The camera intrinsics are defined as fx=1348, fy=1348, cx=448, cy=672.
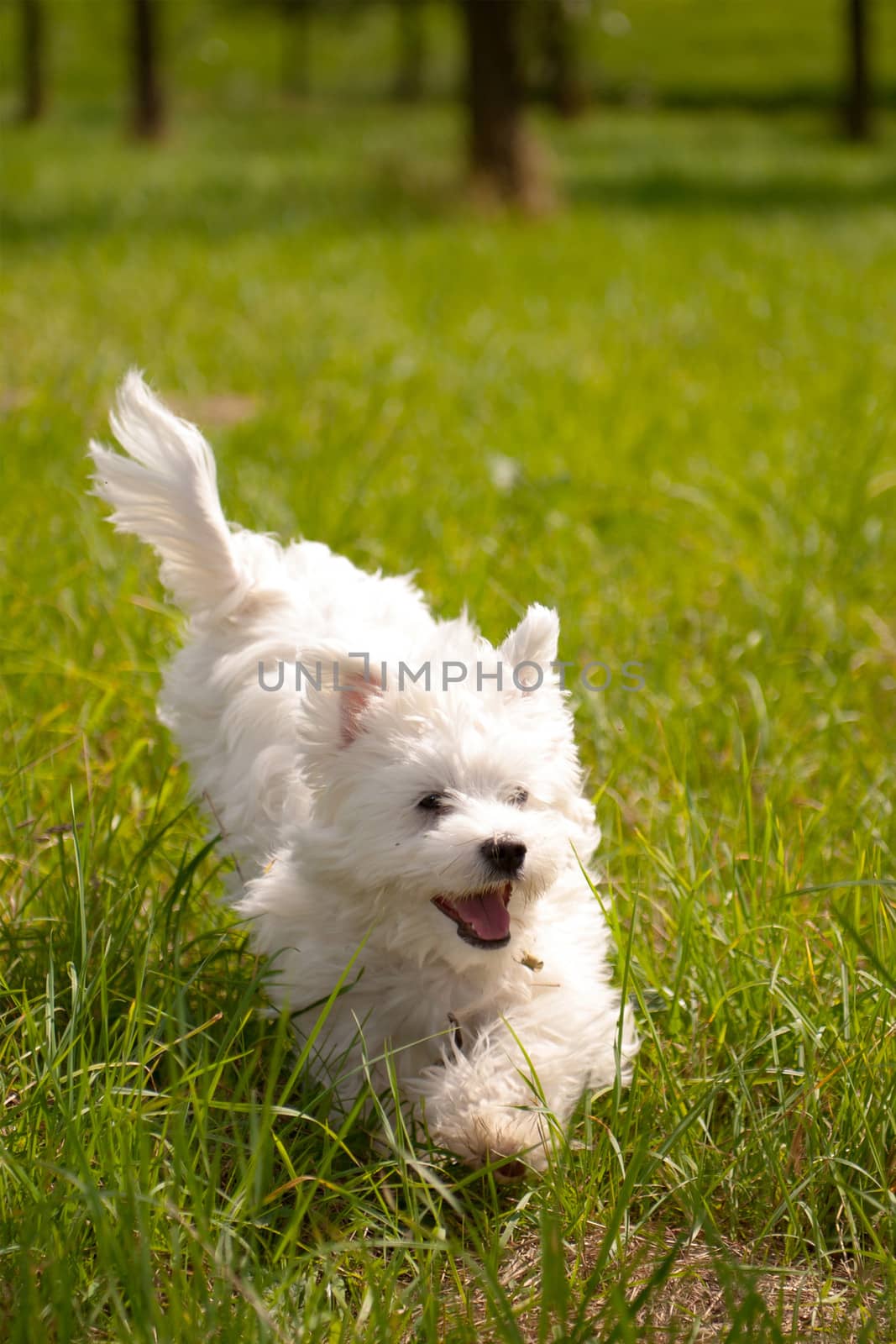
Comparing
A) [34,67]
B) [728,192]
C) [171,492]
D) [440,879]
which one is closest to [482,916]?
[440,879]

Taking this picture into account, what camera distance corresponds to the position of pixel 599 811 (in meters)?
3.33

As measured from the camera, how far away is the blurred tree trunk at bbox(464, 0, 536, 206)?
46.9ft

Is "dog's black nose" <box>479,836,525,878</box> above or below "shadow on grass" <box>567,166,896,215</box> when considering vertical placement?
below

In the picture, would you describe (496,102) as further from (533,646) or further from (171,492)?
(533,646)

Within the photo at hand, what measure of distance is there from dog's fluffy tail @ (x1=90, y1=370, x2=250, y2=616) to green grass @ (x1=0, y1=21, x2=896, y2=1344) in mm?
524

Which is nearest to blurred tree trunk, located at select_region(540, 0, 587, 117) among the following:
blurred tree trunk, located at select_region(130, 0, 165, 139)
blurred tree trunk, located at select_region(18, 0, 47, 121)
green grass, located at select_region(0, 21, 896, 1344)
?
blurred tree trunk, located at select_region(18, 0, 47, 121)

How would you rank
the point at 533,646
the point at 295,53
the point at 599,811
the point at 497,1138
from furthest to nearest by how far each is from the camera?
the point at 295,53 < the point at 599,811 < the point at 533,646 < the point at 497,1138

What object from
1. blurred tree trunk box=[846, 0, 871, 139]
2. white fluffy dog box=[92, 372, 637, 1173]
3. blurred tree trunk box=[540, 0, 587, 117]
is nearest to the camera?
white fluffy dog box=[92, 372, 637, 1173]

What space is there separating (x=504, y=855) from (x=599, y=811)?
1.21m

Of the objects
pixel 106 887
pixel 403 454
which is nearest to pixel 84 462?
pixel 403 454

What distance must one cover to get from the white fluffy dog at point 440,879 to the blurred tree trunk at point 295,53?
42.1 m

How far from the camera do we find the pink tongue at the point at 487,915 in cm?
228

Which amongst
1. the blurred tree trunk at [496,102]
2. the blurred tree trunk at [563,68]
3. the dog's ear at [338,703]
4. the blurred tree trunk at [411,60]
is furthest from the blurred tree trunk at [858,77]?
the dog's ear at [338,703]

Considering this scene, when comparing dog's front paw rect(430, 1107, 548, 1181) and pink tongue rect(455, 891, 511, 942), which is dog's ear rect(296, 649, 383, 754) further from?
dog's front paw rect(430, 1107, 548, 1181)
